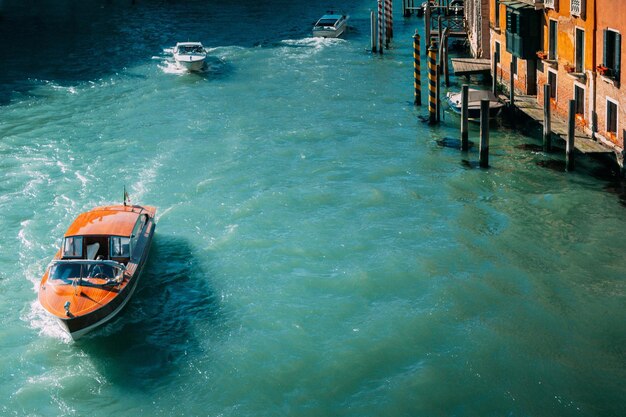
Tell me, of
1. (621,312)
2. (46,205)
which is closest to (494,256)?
(621,312)

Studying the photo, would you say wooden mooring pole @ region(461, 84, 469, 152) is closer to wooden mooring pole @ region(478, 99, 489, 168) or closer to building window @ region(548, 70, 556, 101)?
wooden mooring pole @ region(478, 99, 489, 168)

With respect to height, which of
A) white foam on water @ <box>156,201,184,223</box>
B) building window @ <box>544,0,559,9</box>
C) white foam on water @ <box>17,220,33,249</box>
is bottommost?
white foam on water @ <box>17,220,33,249</box>

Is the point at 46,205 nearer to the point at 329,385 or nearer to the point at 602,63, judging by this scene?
the point at 329,385

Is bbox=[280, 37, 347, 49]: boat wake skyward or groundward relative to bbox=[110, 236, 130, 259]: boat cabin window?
skyward

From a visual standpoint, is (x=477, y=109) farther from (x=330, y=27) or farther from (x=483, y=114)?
(x=330, y=27)

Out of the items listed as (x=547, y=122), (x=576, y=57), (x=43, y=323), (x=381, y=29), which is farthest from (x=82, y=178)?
(x=381, y=29)

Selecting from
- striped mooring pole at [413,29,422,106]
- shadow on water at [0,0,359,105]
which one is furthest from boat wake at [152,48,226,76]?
striped mooring pole at [413,29,422,106]
